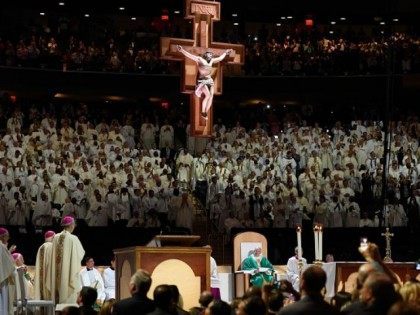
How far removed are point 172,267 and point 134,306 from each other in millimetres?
3520

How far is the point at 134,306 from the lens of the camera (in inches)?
316

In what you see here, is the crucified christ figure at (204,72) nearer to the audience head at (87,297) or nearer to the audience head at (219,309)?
the audience head at (87,297)

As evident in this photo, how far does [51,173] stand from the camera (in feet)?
84.1

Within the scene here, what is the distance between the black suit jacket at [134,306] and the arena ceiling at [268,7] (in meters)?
27.6

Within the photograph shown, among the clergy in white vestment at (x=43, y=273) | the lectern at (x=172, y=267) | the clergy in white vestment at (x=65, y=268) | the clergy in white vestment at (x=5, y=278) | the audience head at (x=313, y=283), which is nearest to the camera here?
the audience head at (x=313, y=283)

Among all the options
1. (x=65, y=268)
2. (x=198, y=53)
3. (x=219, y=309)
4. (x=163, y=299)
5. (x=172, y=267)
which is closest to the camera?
(x=219, y=309)

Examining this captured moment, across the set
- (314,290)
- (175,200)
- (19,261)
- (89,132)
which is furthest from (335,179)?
(314,290)

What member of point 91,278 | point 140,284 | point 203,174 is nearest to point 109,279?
point 91,278

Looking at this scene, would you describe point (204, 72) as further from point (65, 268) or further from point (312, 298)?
point (312, 298)

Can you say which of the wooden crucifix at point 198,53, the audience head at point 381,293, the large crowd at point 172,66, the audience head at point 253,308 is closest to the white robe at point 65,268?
the wooden crucifix at point 198,53

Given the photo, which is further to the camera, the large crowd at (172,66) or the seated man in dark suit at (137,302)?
the large crowd at (172,66)

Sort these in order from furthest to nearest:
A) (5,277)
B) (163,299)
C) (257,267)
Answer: (257,267), (5,277), (163,299)

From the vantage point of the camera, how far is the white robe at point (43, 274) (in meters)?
15.6

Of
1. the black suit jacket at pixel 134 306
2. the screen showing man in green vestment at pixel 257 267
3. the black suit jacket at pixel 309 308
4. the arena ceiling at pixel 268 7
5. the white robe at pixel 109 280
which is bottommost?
the white robe at pixel 109 280
